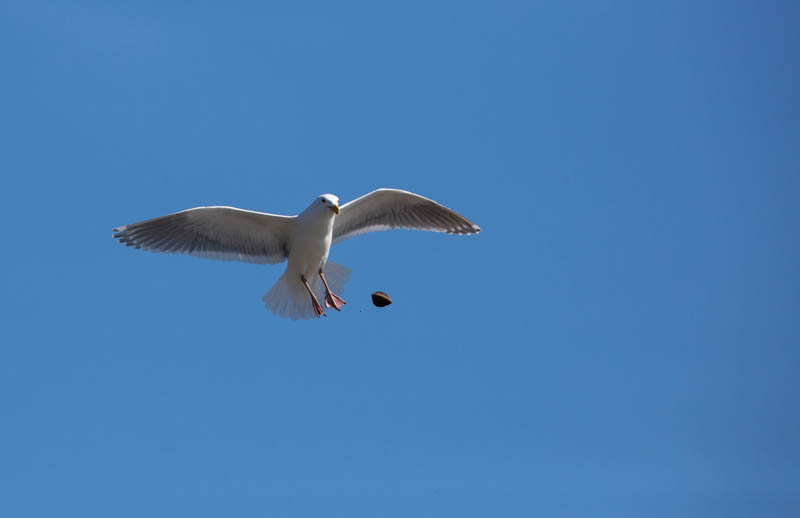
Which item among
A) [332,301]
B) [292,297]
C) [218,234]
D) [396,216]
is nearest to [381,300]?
[332,301]

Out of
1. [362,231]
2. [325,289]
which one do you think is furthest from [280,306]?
[362,231]

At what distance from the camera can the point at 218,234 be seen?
11117mm

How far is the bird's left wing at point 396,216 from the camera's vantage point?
36.5ft

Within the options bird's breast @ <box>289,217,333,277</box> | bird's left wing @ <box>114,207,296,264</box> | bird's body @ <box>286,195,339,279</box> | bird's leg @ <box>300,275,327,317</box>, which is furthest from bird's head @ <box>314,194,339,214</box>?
bird's leg @ <box>300,275,327,317</box>

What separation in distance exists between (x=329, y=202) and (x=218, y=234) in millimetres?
1630

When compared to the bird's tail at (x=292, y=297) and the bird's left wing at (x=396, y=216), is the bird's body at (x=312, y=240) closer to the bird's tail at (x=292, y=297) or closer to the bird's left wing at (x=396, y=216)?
the bird's tail at (x=292, y=297)

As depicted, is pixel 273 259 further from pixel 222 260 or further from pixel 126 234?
pixel 126 234

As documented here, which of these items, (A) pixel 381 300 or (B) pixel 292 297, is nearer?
(A) pixel 381 300

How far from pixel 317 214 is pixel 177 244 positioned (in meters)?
1.75

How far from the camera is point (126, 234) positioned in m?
10.9

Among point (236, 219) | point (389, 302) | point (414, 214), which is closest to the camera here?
point (389, 302)

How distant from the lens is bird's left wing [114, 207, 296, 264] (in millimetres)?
10727

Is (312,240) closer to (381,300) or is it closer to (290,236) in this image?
(290,236)

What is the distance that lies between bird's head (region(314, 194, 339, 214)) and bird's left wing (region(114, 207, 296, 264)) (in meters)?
0.49
